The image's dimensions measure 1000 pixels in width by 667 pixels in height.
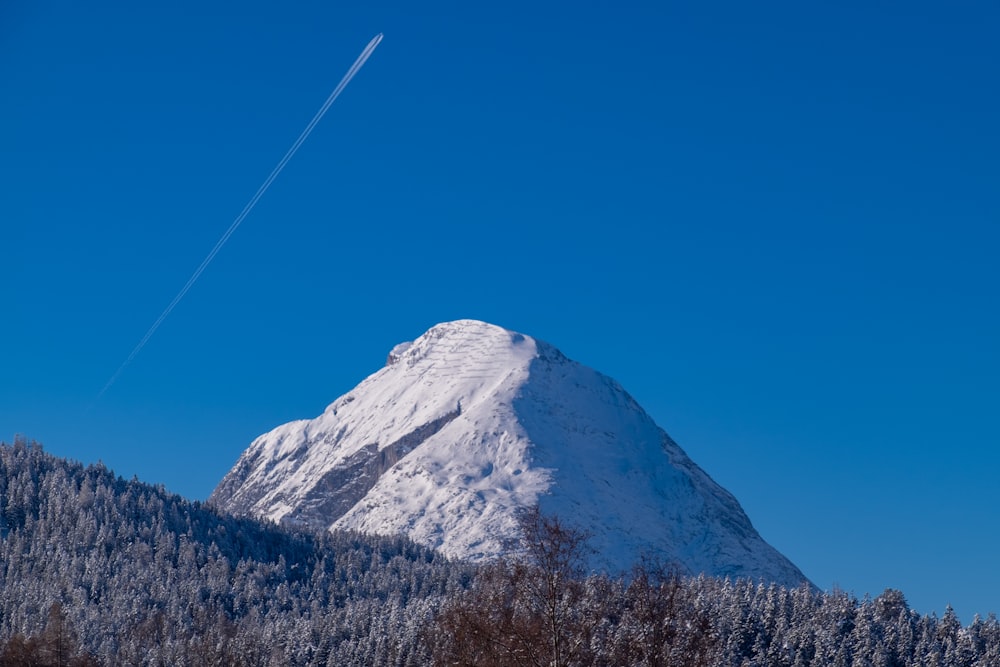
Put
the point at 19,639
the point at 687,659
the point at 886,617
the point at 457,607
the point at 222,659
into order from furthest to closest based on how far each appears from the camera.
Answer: the point at 886,617 → the point at 222,659 → the point at 19,639 → the point at 687,659 → the point at 457,607

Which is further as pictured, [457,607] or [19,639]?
[19,639]

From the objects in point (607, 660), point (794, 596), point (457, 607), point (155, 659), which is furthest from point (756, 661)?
point (457, 607)

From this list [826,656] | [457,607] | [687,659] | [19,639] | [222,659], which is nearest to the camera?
[457,607]

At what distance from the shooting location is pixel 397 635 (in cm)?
16500

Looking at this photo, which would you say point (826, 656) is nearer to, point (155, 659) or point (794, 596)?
point (794, 596)

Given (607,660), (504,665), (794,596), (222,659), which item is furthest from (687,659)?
(794,596)

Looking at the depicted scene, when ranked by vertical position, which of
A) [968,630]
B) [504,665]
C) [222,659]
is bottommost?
[504,665]

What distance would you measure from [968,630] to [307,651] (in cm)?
8057

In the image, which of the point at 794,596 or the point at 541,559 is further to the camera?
the point at 794,596

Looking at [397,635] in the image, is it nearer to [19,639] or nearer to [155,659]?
[155,659]

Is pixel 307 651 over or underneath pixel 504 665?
over

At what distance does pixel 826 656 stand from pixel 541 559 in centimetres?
11875

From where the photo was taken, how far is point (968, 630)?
168625mm

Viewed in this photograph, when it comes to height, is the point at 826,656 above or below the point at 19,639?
above
